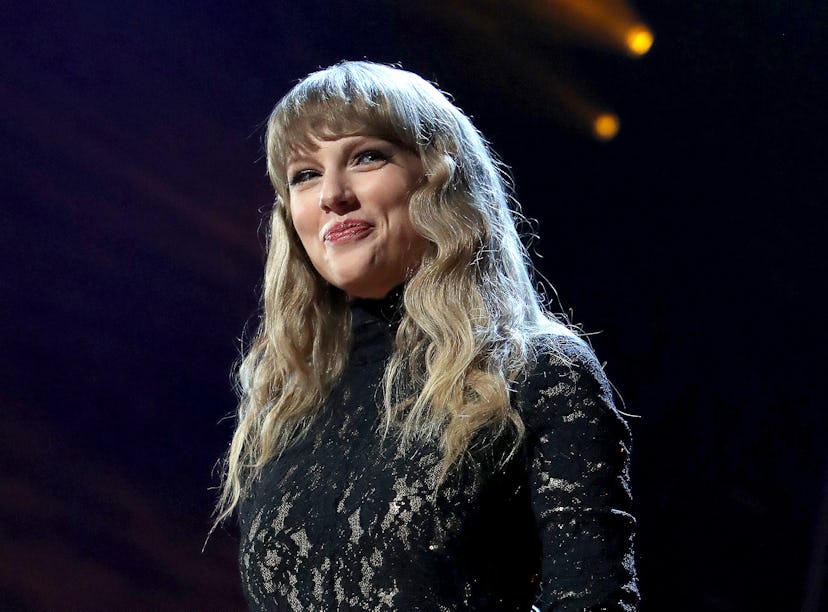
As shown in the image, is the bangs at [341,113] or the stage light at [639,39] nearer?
the bangs at [341,113]

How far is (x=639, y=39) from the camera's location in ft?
8.81

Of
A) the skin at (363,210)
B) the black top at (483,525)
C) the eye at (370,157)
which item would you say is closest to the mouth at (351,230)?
the skin at (363,210)

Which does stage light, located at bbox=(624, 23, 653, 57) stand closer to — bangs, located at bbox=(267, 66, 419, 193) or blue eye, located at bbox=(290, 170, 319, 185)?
bangs, located at bbox=(267, 66, 419, 193)

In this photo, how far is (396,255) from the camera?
1.63 m

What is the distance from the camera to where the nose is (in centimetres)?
160

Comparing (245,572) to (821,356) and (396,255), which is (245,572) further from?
(821,356)

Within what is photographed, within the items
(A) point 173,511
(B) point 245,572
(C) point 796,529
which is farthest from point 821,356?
(A) point 173,511

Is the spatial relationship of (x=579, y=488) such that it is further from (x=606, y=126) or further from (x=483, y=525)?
(x=606, y=126)

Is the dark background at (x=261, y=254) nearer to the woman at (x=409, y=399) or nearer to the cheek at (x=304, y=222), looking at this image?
the woman at (x=409, y=399)

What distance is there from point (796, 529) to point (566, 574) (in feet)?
4.92

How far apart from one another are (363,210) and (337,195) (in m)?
0.05

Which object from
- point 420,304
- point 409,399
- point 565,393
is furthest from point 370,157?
point 565,393

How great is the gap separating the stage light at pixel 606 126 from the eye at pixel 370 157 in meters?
1.25

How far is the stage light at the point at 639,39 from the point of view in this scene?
105 inches
